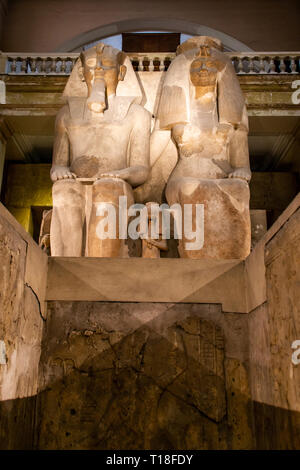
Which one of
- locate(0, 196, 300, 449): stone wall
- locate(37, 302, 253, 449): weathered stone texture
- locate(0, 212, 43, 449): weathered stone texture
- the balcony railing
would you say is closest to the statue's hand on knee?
locate(0, 196, 300, 449): stone wall

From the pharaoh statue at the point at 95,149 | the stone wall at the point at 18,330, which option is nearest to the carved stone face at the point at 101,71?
the pharaoh statue at the point at 95,149

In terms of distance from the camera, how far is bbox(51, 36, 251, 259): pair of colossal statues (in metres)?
3.67

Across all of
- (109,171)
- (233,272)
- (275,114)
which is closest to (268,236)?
(233,272)

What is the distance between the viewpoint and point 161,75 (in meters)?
4.69

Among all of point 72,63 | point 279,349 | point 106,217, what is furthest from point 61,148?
point 72,63

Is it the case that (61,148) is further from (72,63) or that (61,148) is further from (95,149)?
(72,63)

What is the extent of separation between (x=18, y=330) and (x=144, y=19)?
1149 centimetres

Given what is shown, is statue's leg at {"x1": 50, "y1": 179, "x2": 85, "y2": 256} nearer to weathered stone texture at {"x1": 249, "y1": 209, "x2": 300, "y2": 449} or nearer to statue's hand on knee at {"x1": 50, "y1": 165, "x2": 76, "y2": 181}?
statue's hand on knee at {"x1": 50, "y1": 165, "x2": 76, "y2": 181}

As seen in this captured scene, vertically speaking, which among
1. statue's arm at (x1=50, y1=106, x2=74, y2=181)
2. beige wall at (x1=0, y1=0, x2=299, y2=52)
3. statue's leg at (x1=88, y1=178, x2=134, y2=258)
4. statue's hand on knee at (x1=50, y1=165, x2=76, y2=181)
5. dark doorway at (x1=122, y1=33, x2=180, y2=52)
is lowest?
statue's leg at (x1=88, y1=178, x2=134, y2=258)

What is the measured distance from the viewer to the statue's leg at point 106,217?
361cm

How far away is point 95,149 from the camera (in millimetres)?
4020

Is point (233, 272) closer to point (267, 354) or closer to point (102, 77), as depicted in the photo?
point (267, 354)

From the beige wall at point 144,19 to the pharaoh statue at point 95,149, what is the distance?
852cm

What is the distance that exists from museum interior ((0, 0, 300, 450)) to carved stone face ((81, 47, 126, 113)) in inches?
0.5
